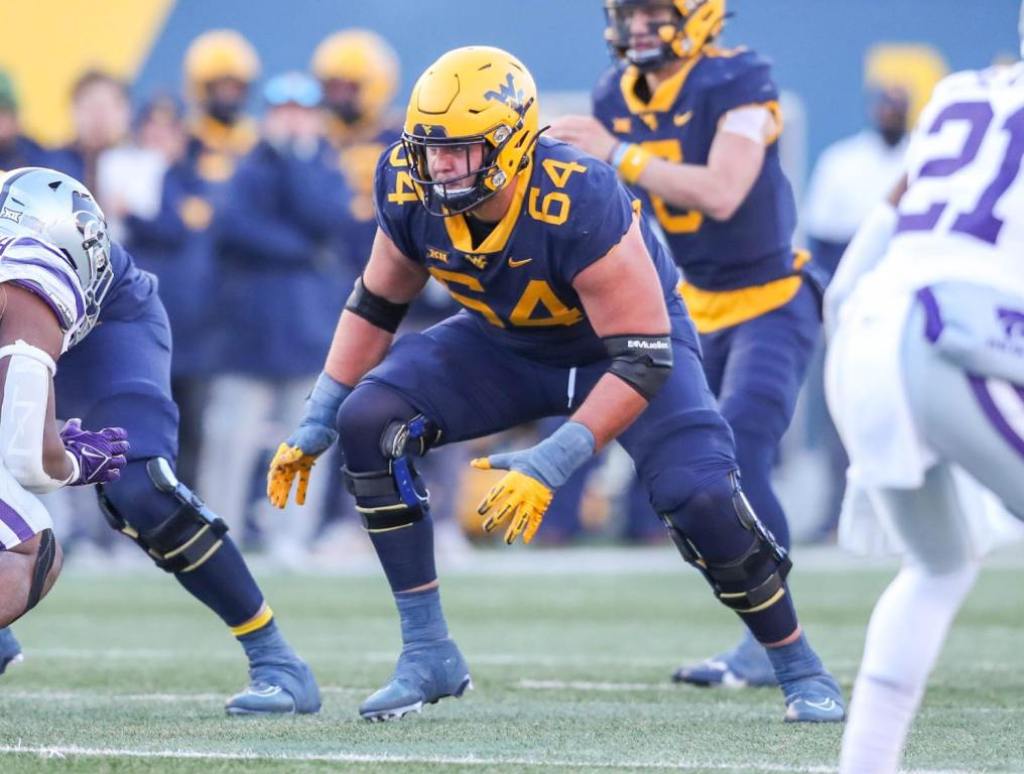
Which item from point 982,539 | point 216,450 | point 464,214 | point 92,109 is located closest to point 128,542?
point 216,450

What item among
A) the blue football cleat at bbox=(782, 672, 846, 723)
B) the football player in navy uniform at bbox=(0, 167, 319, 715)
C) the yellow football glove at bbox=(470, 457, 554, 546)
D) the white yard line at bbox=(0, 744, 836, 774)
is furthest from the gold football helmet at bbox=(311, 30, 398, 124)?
the white yard line at bbox=(0, 744, 836, 774)

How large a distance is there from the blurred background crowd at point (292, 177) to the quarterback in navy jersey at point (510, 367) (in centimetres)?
484

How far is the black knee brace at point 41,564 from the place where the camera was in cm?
444

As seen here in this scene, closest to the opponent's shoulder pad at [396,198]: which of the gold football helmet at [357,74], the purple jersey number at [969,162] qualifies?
the purple jersey number at [969,162]

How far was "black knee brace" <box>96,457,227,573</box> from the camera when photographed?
5047mm

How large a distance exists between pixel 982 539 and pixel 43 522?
6.78 ft

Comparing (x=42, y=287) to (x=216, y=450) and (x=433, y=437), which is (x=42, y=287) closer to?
(x=433, y=437)

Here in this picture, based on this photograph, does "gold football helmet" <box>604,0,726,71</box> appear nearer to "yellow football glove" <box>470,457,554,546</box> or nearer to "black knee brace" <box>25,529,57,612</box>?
"yellow football glove" <box>470,457,554,546</box>

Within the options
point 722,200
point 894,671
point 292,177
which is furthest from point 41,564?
point 292,177

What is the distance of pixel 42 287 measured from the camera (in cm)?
445

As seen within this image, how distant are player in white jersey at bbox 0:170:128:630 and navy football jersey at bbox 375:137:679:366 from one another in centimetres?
81

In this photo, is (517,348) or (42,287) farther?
(517,348)

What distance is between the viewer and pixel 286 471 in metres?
5.18

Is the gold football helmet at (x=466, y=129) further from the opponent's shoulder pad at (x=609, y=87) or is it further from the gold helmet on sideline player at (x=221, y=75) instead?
the gold helmet on sideline player at (x=221, y=75)
